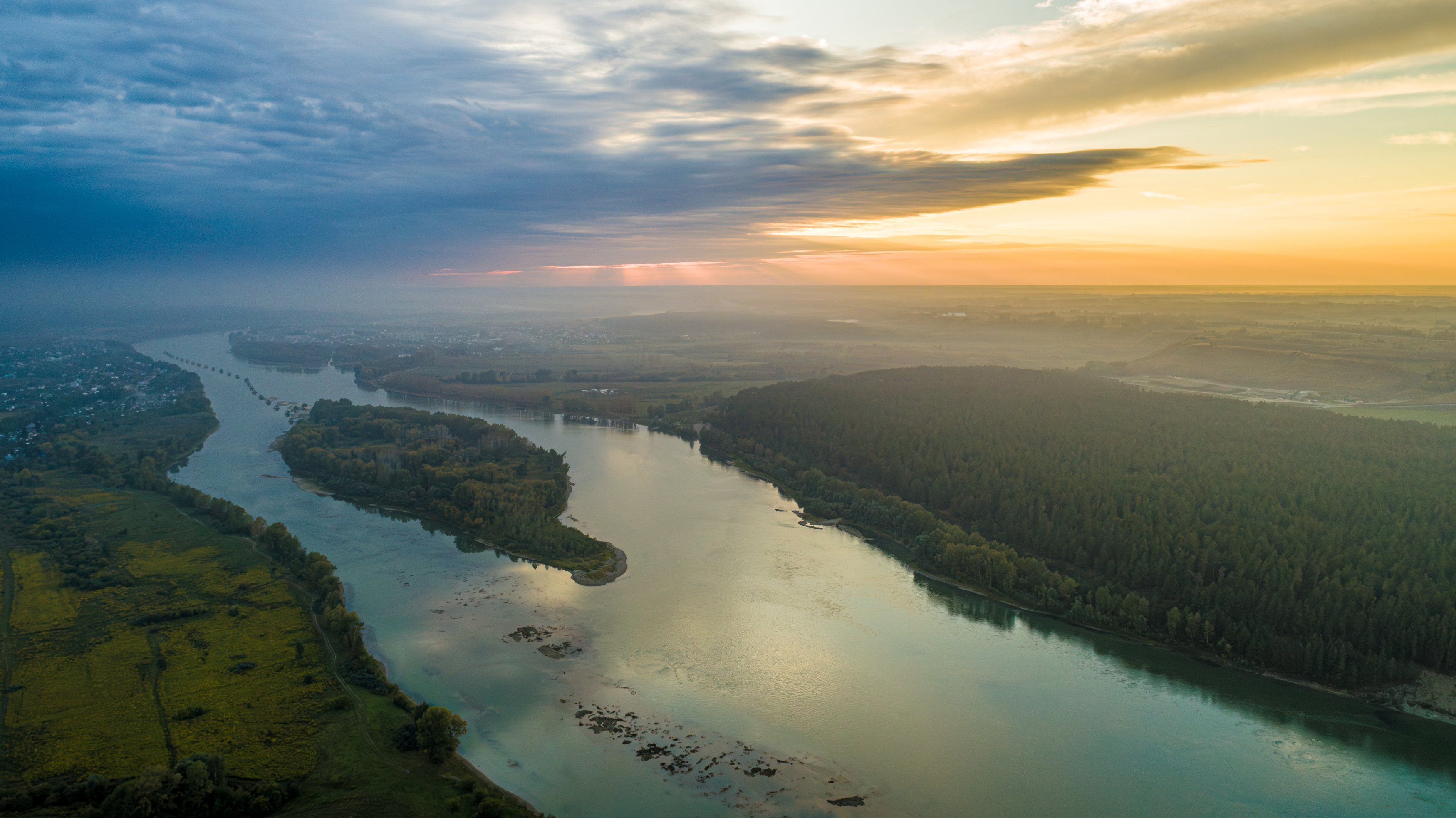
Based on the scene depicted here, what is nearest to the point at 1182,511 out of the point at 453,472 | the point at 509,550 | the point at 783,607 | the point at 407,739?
the point at 783,607

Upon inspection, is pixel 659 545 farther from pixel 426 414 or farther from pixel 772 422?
pixel 426 414

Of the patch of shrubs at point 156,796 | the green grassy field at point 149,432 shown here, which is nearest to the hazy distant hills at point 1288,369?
the patch of shrubs at point 156,796

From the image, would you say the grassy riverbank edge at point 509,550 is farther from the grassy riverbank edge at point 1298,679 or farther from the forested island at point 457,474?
the grassy riverbank edge at point 1298,679

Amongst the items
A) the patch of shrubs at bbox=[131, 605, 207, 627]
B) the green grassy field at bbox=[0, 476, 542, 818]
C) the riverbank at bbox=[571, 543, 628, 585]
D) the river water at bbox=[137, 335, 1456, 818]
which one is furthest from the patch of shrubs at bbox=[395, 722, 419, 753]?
the patch of shrubs at bbox=[131, 605, 207, 627]

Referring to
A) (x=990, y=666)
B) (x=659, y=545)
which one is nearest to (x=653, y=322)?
(x=659, y=545)

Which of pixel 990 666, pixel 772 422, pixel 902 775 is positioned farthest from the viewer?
pixel 772 422

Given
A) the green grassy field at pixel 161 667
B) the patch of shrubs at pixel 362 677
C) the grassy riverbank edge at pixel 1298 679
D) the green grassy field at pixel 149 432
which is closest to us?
the green grassy field at pixel 161 667

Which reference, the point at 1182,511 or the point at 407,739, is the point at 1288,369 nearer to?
the point at 1182,511
